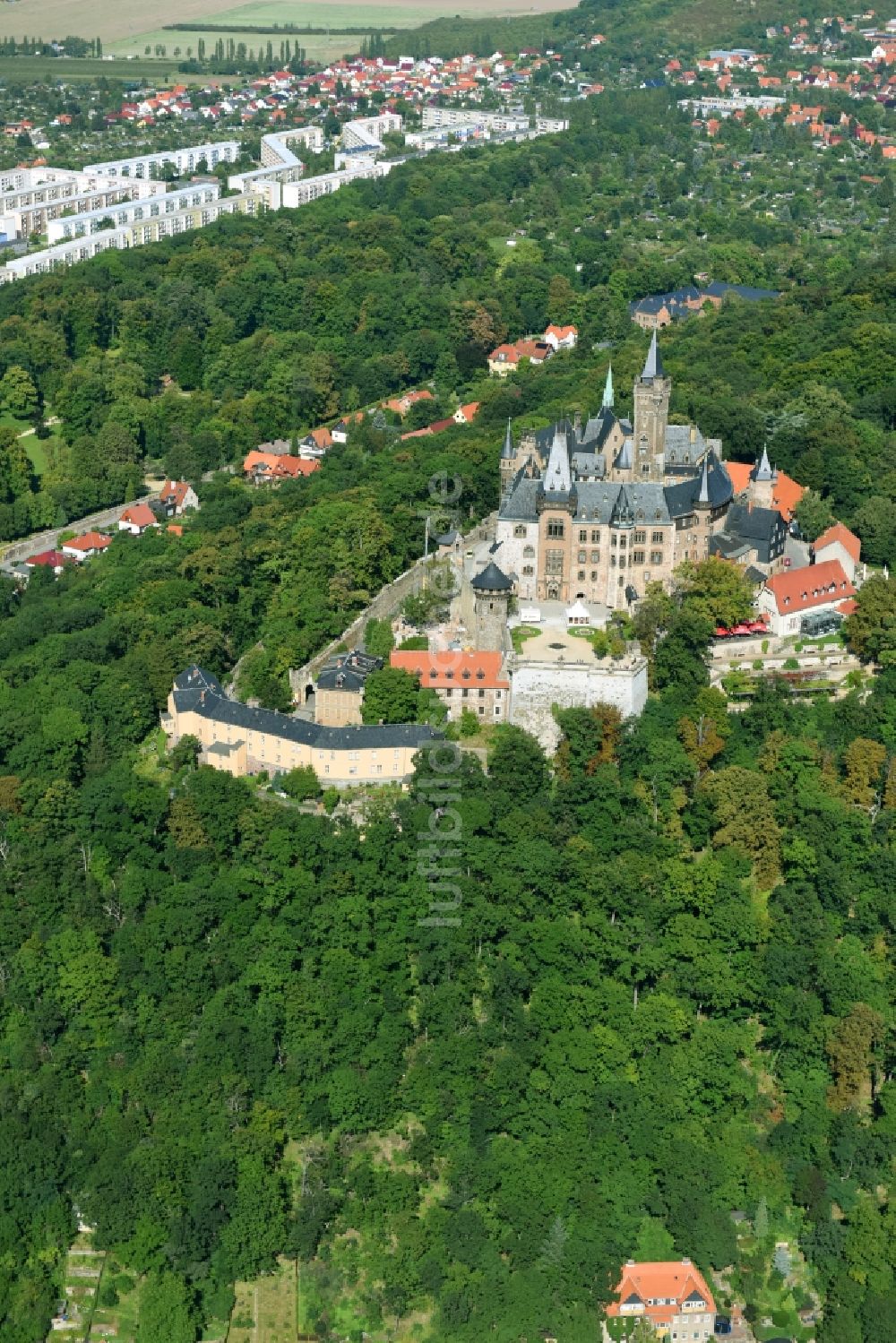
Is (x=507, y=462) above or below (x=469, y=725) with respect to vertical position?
above

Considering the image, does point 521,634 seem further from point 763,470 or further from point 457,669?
point 763,470

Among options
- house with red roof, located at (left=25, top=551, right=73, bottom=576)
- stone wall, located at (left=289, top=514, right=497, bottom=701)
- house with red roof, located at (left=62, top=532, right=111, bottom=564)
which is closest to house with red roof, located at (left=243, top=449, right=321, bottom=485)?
house with red roof, located at (left=62, top=532, right=111, bottom=564)

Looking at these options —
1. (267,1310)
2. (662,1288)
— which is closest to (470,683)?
(662,1288)

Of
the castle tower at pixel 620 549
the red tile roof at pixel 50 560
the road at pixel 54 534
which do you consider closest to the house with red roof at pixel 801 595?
the castle tower at pixel 620 549

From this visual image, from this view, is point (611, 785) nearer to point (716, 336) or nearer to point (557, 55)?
point (716, 336)

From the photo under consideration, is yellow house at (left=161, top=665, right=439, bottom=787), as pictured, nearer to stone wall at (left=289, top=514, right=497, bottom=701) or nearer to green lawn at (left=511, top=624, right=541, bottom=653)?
stone wall at (left=289, top=514, right=497, bottom=701)

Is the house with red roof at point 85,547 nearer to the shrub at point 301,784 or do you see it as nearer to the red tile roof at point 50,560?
the red tile roof at point 50,560
